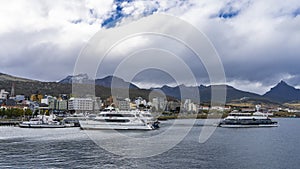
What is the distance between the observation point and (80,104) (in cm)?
11156

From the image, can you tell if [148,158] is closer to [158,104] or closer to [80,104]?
[80,104]

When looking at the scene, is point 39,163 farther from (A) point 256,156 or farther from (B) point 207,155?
(A) point 256,156

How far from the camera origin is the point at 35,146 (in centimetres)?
2470

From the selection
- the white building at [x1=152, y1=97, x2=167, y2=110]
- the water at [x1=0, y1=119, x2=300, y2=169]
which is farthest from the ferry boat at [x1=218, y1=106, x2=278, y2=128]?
the white building at [x1=152, y1=97, x2=167, y2=110]

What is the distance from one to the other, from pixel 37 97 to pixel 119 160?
342 feet

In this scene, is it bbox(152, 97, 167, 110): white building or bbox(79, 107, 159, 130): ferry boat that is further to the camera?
bbox(152, 97, 167, 110): white building

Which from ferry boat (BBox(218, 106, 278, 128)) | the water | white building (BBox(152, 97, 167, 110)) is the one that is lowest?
the water

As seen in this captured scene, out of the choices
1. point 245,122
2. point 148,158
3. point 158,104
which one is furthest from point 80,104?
point 148,158

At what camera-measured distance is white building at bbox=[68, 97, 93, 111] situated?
10981 centimetres

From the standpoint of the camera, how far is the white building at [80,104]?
109812 mm

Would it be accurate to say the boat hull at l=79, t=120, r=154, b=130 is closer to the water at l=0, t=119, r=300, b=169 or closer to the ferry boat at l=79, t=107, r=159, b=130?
the ferry boat at l=79, t=107, r=159, b=130

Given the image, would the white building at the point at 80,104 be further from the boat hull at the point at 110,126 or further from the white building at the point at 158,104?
the boat hull at the point at 110,126

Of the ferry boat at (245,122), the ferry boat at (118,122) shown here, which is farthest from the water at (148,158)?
the ferry boat at (245,122)

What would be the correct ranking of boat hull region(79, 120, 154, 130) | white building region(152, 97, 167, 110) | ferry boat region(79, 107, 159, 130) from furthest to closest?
white building region(152, 97, 167, 110), ferry boat region(79, 107, 159, 130), boat hull region(79, 120, 154, 130)
